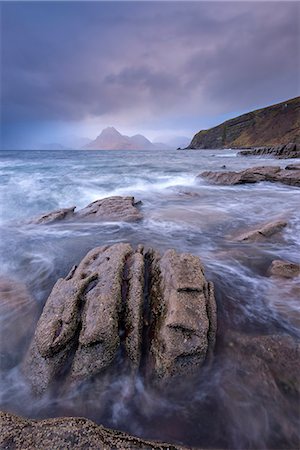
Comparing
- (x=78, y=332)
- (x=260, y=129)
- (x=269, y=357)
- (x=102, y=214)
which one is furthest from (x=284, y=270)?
Result: (x=260, y=129)

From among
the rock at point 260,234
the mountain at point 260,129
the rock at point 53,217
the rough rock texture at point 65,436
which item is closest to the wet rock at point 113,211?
the rock at point 53,217

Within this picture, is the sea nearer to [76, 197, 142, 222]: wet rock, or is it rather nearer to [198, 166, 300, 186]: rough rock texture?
[76, 197, 142, 222]: wet rock

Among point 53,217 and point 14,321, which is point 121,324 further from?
point 53,217

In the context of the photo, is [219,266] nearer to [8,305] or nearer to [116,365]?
[116,365]

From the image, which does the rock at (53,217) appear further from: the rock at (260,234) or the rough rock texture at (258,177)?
the rough rock texture at (258,177)

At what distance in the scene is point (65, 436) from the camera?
2.21 metres

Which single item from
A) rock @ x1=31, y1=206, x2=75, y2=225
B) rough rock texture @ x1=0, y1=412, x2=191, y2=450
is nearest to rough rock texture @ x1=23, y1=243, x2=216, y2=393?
rough rock texture @ x1=0, y1=412, x2=191, y2=450

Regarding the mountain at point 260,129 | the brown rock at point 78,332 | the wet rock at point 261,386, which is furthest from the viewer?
the mountain at point 260,129

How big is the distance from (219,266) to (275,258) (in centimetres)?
150

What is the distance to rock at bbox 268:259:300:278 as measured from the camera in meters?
4.82

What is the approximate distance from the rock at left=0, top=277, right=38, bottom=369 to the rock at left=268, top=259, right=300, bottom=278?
15.3 feet

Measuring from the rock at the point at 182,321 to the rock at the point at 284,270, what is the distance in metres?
1.95

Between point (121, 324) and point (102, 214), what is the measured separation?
268 inches

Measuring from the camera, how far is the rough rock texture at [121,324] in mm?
2916
